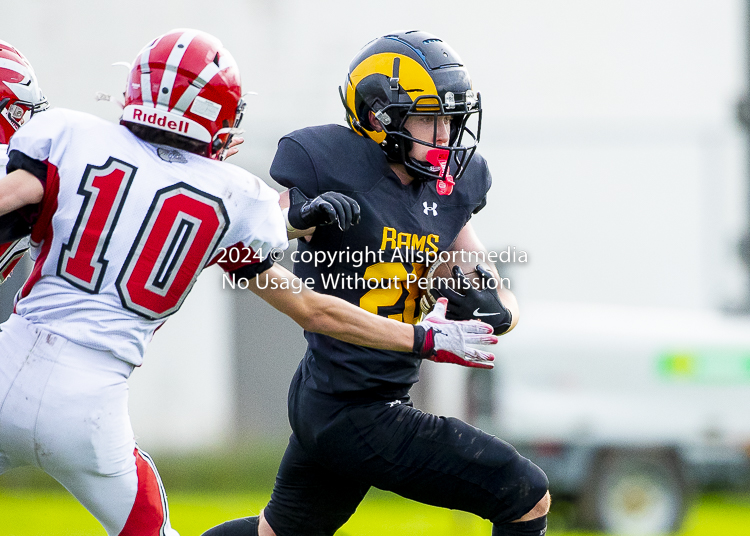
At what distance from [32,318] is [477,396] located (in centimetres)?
421

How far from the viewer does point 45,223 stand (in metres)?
2.30

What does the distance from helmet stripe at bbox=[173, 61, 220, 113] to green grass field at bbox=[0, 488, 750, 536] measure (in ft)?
10.8

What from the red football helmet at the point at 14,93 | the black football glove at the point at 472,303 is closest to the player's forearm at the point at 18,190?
the red football helmet at the point at 14,93

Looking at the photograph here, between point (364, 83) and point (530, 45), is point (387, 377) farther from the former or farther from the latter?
point (530, 45)

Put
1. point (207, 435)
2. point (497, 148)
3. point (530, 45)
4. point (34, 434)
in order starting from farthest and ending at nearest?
point (530, 45) → point (497, 148) → point (207, 435) → point (34, 434)

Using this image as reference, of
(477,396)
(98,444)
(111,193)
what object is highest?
(111,193)

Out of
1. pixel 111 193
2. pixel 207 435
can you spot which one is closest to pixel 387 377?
pixel 111 193

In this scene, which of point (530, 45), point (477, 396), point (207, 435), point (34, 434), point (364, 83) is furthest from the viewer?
point (530, 45)

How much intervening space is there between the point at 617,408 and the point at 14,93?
4.21 metres

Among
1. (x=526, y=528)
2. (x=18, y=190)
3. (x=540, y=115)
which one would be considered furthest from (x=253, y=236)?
(x=540, y=115)

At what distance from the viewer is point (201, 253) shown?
7.82ft

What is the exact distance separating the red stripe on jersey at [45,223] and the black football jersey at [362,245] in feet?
2.52

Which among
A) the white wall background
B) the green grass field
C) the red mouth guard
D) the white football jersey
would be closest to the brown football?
the red mouth guard

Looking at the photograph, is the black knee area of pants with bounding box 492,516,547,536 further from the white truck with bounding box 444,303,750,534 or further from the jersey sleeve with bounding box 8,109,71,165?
the white truck with bounding box 444,303,750,534
